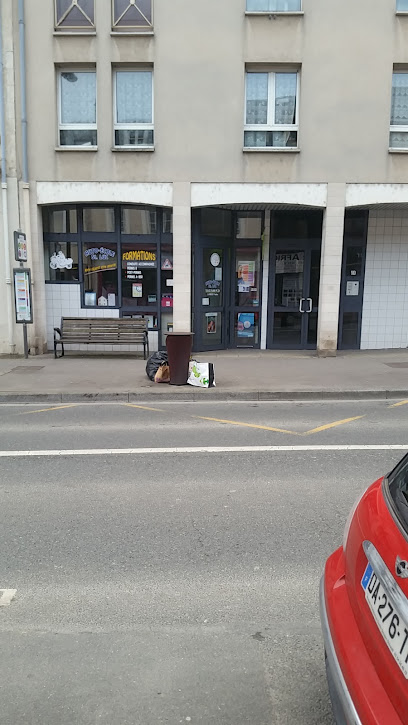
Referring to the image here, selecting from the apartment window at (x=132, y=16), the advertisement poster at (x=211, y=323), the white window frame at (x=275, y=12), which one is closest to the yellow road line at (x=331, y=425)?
the advertisement poster at (x=211, y=323)

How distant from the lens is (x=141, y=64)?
1266cm

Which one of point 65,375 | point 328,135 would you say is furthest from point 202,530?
point 328,135

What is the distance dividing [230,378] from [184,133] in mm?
6382

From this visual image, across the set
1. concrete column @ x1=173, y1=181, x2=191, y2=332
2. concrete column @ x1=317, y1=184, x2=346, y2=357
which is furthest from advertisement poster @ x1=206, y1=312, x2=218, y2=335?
concrete column @ x1=317, y1=184, x2=346, y2=357

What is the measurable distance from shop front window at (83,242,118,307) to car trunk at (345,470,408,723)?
12.5 m

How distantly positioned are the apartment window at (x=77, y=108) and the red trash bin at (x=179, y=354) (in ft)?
21.3

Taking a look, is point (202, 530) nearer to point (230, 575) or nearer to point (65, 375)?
point (230, 575)

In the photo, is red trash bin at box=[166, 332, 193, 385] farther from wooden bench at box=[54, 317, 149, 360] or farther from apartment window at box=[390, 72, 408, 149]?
apartment window at box=[390, 72, 408, 149]

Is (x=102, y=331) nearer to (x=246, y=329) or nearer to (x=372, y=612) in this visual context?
(x=246, y=329)

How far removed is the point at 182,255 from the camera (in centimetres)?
1298

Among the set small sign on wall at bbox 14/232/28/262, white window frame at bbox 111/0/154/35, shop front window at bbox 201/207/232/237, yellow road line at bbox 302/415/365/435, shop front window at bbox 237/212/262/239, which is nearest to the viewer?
yellow road line at bbox 302/415/365/435

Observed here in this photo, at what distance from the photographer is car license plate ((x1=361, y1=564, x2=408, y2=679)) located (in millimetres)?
1575

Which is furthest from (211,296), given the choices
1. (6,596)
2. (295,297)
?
(6,596)

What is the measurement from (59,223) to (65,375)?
5.14 m
